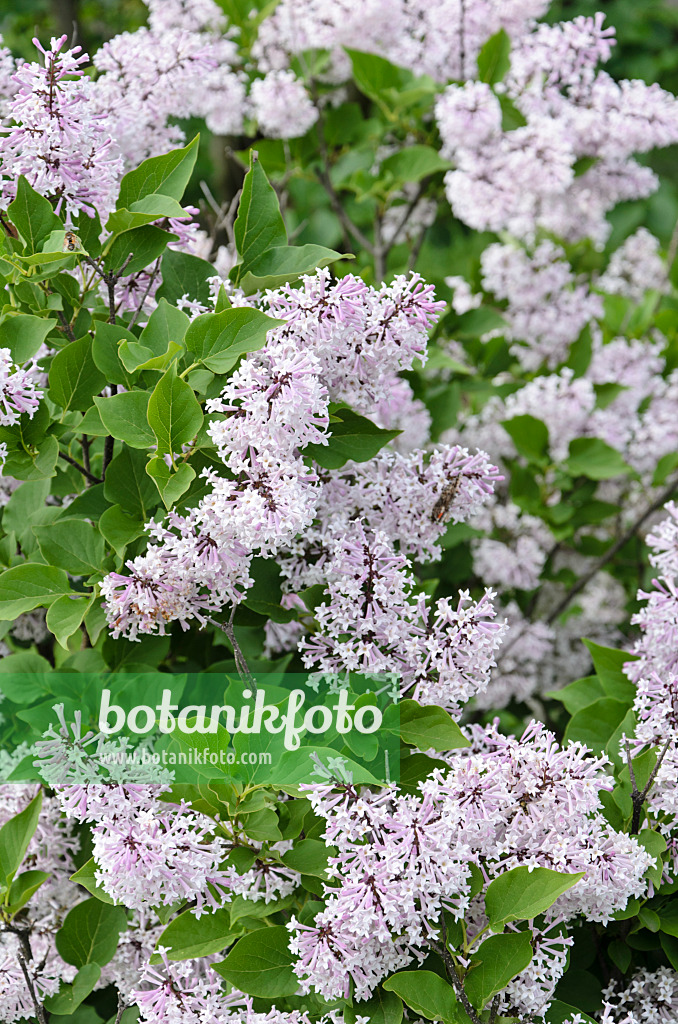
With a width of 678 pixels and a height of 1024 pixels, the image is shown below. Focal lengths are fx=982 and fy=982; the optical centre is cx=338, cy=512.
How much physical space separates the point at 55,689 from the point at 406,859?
0.54 m

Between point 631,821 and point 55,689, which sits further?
point 55,689

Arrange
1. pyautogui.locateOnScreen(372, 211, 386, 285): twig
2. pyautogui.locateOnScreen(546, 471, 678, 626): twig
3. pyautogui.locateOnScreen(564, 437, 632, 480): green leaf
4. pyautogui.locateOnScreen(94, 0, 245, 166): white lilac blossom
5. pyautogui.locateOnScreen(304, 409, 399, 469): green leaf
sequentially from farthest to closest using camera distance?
pyautogui.locateOnScreen(372, 211, 386, 285): twig, pyautogui.locateOnScreen(546, 471, 678, 626): twig, pyautogui.locateOnScreen(564, 437, 632, 480): green leaf, pyautogui.locateOnScreen(94, 0, 245, 166): white lilac blossom, pyautogui.locateOnScreen(304, 409, 399, 469): green leaf

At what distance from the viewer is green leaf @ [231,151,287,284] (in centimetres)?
111

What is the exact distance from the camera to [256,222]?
1.12m

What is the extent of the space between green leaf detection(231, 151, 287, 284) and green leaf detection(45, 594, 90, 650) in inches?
16.1

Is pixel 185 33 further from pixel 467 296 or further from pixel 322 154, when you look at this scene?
pixel 467 296

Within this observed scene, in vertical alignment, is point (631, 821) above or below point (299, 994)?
above

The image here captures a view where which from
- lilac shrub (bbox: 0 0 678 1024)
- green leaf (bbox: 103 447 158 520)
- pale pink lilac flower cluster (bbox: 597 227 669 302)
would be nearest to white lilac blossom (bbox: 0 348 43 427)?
lilac shrub (bbox: 0 0 678 1024)

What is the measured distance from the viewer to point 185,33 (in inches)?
59.2

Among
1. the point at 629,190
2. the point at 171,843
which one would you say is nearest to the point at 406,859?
the point at 171,843

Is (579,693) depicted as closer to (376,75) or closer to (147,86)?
(147,86)

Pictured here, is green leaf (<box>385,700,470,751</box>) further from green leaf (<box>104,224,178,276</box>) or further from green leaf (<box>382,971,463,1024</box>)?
green leaf (<box>104,224,178,276</box>)

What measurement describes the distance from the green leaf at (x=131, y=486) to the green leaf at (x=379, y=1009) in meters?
0.55

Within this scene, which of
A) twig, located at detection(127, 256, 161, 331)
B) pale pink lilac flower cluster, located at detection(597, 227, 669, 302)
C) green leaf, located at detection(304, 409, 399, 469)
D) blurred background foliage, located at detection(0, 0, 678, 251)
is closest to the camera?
green leaf, located at detection(304, 409, 399, 469)
